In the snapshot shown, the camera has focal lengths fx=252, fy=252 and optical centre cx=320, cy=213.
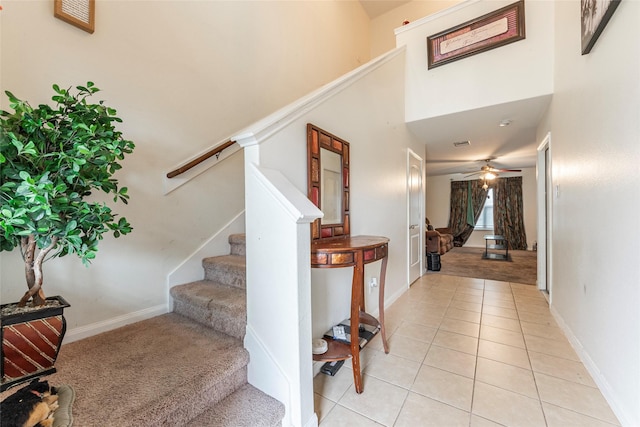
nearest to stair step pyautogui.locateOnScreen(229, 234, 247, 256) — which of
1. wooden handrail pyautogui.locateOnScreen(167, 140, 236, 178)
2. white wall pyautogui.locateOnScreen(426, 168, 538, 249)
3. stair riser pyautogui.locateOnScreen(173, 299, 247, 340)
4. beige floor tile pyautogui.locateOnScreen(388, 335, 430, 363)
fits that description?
stair riser pyautogui.locateOnScreen(173, 299, 247, 340)

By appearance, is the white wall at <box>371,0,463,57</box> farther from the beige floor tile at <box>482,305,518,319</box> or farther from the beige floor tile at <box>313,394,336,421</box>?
the beige floor tile at <box>313,394,336,421</box>

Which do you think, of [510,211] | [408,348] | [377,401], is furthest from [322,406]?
[510,211]

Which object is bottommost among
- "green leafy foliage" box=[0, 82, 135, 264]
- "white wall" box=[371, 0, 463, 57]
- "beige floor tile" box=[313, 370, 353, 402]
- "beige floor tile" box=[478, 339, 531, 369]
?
"beige floor tile" box=[313, 370, 353, 402]

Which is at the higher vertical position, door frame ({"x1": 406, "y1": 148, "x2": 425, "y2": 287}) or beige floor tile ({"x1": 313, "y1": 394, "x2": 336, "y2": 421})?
door frame ({"x1": 406, "y1": 148, "x2": 425, "y2": 287})

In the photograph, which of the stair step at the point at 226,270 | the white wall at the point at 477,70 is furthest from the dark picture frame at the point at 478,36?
the stair step at the point at 226,270

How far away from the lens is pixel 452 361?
1.86m

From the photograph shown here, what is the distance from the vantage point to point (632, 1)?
1.24 meters

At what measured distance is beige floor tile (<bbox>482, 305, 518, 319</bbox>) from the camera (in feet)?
8.71

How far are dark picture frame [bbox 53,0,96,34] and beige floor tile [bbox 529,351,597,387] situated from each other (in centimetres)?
366

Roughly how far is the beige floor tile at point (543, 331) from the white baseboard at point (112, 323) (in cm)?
311

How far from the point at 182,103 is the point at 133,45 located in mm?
429

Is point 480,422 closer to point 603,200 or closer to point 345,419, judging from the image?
point 345,419

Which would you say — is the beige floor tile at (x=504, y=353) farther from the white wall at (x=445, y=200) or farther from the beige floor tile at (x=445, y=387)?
the white wall at (x=445, y=200)

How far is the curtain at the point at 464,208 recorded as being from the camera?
801cm
